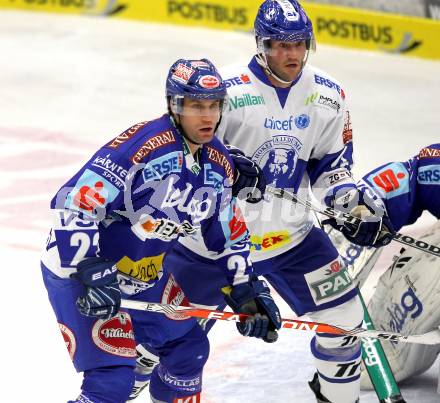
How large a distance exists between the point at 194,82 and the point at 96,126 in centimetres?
520

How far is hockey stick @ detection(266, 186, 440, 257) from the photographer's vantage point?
554 centimetres

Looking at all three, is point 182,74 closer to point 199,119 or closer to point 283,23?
point 199,119

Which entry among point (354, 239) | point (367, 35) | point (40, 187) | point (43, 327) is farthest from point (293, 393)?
point (367, 35)

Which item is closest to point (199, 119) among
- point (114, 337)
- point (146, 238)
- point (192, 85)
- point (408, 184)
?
point (192, 85)

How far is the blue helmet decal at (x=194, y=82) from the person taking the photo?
4766 millimetres

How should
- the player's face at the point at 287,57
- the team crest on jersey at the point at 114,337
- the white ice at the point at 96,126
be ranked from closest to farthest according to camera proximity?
the team crest on jersey at the point at 114,337 → the player's face at the point at 287,57 → the white ice at the point at 96,126

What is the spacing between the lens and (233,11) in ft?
39.0

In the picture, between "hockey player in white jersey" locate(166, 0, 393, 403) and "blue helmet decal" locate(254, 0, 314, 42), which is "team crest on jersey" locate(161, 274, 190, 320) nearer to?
"hockey player in white jersey" locate(166, 0, 393, 403)

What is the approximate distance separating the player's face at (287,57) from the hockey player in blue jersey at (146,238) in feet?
1.97

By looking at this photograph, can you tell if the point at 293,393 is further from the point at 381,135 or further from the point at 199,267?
the point at 381,135

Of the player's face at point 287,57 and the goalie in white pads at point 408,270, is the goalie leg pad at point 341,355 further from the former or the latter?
the player's face at point 287,57

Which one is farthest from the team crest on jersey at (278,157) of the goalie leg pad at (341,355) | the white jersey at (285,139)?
the goalie leg pad at (341,355)

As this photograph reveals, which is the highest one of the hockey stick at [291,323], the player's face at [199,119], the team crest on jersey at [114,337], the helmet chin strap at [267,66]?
the player's face at [199,119]

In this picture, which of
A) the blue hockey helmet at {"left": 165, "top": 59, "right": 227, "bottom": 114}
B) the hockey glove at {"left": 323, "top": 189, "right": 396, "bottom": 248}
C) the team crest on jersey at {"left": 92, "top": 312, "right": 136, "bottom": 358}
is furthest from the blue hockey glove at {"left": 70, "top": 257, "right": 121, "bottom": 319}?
the hockey glove at {"left": 323, "top": 189, "right": 396, "bottom": 248}
